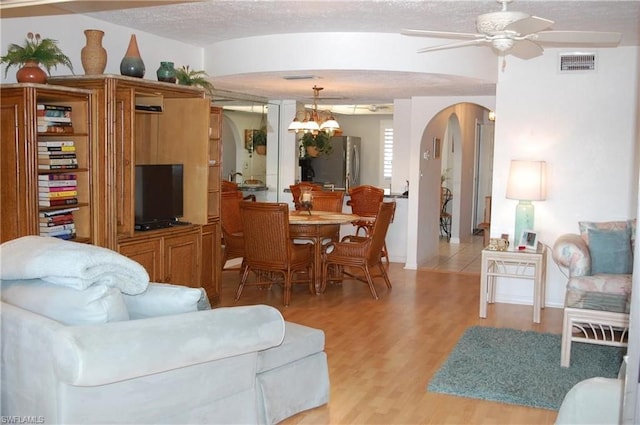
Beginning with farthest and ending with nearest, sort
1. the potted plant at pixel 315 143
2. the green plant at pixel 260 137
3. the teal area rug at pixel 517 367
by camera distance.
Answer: the potted plant at pixel 315 143, the green plant at pixel 260 137, the teal area rug at pixel 517 367

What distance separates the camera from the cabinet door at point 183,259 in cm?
564

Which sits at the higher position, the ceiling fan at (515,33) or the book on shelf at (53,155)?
the ceiling fan at (515,33)

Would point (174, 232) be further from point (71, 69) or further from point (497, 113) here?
point (497, 113)

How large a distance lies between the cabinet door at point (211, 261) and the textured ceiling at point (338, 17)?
62.9 inches

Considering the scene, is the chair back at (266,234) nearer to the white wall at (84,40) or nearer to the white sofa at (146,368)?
the white wall at (84,40)

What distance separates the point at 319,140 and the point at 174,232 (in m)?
4.81

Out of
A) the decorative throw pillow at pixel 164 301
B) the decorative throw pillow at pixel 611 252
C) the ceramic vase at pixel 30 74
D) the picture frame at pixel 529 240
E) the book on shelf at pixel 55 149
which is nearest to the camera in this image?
the decorative throw pillow at pixel 164 301

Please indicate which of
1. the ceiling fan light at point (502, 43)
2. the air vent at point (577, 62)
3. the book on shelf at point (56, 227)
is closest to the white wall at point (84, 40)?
the book on shelf at point (56, 227)

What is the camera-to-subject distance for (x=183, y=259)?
19.1ft

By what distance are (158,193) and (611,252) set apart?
3.74 meters

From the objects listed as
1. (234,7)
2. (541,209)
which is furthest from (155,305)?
(541,209)

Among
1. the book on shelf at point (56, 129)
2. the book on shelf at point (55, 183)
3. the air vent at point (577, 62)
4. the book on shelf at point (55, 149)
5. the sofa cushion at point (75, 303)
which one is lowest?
the sofa cushion at point (75, 303)

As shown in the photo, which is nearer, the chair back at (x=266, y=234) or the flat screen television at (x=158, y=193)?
the flat screen television at (x=158, y=193)

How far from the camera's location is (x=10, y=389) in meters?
3.05
